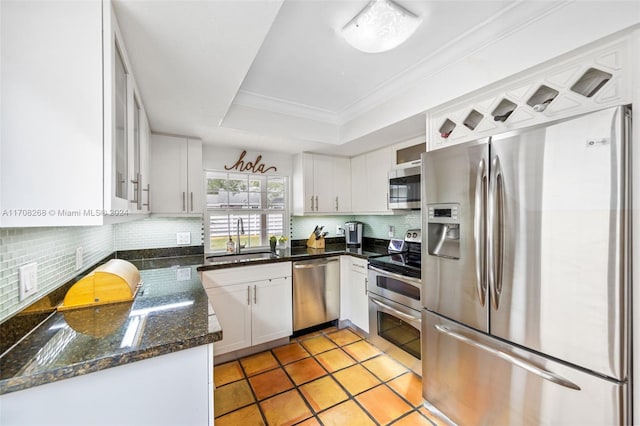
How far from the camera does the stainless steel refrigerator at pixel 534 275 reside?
1.09 metres

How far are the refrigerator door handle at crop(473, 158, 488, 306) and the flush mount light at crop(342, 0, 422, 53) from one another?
843 mm

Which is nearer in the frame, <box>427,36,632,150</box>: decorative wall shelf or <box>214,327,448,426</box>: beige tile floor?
<box>427,36,632,150</box>: decorative wall shelf

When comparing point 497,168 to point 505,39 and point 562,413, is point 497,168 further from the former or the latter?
point 562,413

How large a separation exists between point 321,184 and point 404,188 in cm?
109

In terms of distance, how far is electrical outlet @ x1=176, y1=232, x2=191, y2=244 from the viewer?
2.77 metres

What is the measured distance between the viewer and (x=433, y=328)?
71.3 inches

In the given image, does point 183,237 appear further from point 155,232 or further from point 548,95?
point 548,95

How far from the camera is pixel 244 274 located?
249 cm

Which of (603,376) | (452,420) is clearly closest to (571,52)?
(603,376)

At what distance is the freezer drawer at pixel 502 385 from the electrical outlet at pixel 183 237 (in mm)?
2389

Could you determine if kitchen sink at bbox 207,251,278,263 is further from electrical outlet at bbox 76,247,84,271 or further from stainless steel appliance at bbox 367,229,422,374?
electrical outlet at bbox 76,247,84,271

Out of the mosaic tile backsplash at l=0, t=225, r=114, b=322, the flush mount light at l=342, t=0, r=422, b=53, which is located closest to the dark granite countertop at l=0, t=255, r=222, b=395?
the mosaic tile backsplash at l=0, t=225, r=114, b=322

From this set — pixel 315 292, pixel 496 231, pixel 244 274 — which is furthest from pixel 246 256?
pixel 496 231

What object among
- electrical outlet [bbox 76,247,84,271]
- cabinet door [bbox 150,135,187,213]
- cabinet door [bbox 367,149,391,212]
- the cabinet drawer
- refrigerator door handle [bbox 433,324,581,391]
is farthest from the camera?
cabinet door [bbox 367,149,391,212]
